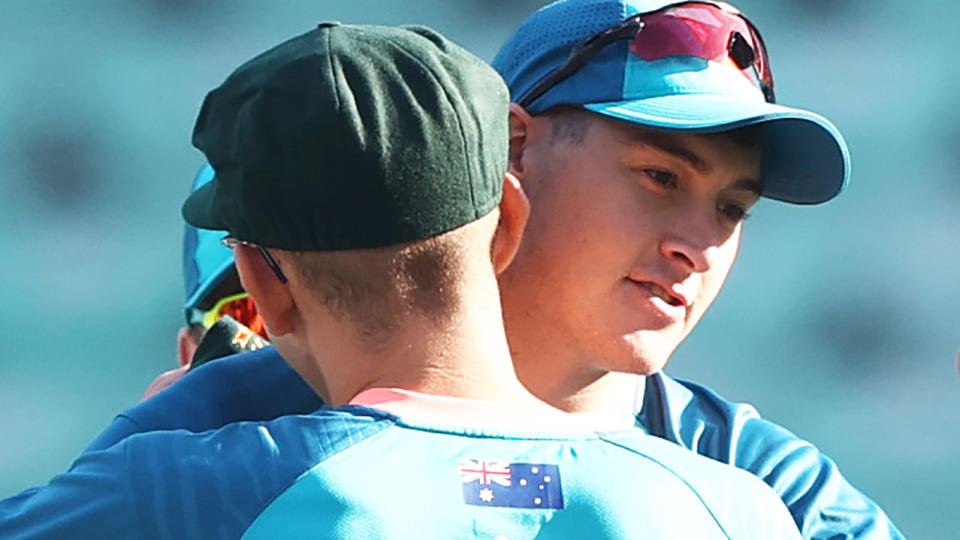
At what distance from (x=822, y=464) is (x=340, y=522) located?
900mm

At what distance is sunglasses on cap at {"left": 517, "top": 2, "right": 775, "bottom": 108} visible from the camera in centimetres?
212

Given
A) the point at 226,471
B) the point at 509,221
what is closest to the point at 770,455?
the point at 509,221

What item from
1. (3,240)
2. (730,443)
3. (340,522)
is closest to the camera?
(340,522)

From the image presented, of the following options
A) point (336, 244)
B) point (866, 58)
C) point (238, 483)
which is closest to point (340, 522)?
point (238, 483)

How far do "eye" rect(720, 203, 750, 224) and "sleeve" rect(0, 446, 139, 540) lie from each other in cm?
94

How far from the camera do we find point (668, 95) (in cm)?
209

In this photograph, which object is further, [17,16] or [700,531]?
[17,16]

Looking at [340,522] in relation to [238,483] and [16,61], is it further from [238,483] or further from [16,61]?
[16,61]

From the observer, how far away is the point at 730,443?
2074 millimetres

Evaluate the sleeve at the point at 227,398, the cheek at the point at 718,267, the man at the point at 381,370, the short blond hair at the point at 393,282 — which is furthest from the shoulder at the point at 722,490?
the cheek at the point at 718,267

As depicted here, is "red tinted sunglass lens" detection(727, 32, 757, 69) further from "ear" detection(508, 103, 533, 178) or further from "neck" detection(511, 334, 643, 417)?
"neck" detection(511, 334, 643, 417)

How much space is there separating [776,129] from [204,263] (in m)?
0.77

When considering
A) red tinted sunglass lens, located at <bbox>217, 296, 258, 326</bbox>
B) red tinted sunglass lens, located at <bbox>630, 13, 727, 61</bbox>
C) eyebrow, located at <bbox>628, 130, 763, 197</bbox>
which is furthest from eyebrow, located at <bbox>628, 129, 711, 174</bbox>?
red tinted sunglass lens, located at <bbox>217, 296, 258, 326</bbox>

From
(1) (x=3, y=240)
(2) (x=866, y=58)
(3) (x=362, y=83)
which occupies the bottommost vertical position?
(1) (x=3, y=240)
